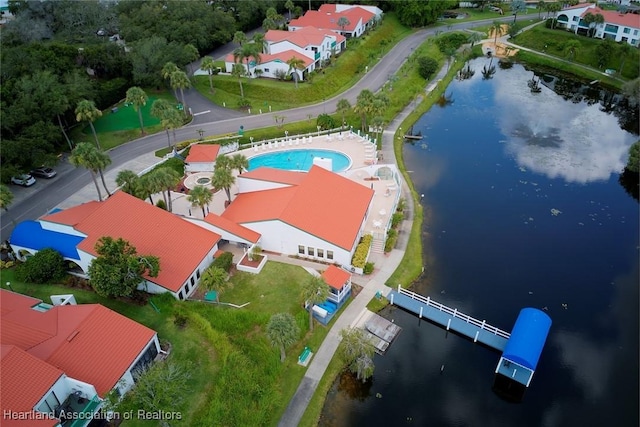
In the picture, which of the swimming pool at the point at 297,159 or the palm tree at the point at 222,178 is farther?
the swimming pool at the point at 297,159

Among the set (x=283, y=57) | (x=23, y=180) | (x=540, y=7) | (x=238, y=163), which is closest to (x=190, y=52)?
(x=283, y=57)

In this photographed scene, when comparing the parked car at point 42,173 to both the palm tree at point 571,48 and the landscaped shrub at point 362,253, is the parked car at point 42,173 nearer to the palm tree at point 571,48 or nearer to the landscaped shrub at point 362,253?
the landscaped shrub at point 362,253

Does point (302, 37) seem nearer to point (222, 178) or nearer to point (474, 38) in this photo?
point (474, 38)

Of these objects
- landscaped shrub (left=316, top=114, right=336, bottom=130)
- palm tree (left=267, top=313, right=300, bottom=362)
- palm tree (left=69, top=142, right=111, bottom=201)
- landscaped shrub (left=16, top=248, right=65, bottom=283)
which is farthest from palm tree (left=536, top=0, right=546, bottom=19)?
landscaped shrub (left=16, top=248, right=65, bottom=283)

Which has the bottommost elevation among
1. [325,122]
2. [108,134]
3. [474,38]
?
[325,122]

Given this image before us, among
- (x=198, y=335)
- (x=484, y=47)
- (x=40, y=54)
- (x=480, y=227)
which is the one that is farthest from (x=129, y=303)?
(x=484, y=47)

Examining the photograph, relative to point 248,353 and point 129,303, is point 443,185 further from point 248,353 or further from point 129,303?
point 129,303

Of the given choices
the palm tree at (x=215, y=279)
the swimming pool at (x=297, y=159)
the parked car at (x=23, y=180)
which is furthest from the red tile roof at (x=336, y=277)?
the parked car at (x=23, y=180)
